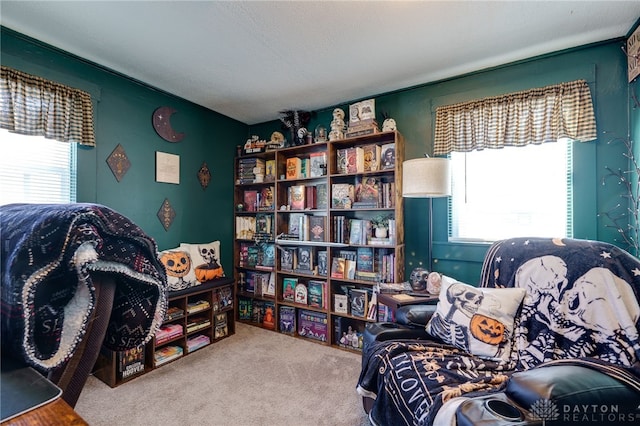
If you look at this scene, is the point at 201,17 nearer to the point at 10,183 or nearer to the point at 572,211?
the point at 10,183

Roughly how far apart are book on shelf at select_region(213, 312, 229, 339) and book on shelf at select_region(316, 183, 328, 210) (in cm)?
153

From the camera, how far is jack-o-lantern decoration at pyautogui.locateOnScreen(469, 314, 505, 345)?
1.55 metres

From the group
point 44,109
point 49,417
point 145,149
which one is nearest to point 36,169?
point 44,109

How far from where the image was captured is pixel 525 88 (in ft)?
7.60

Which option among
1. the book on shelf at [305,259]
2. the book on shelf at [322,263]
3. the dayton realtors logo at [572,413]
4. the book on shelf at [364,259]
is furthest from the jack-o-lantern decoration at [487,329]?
the book on shelf at [305,259]

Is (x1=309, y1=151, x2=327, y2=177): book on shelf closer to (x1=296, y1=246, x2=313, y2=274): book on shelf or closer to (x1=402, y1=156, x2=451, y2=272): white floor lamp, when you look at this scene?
(x1=296, y1=246, x2=313, y2=274): book on shelf

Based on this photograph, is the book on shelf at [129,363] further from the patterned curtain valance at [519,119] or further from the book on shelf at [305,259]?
the patterned curtain valance at [519,119]

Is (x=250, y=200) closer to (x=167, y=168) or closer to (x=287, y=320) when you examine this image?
(x=167, y=168)

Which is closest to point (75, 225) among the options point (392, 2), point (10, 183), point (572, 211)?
point (392, 2)

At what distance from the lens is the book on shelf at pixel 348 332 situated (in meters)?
2.82

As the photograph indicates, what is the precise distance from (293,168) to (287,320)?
1.71m

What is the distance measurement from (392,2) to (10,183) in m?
2.78

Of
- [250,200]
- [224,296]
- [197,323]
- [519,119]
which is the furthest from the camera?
[250,200]

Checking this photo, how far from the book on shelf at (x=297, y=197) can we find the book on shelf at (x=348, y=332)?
1.26m
